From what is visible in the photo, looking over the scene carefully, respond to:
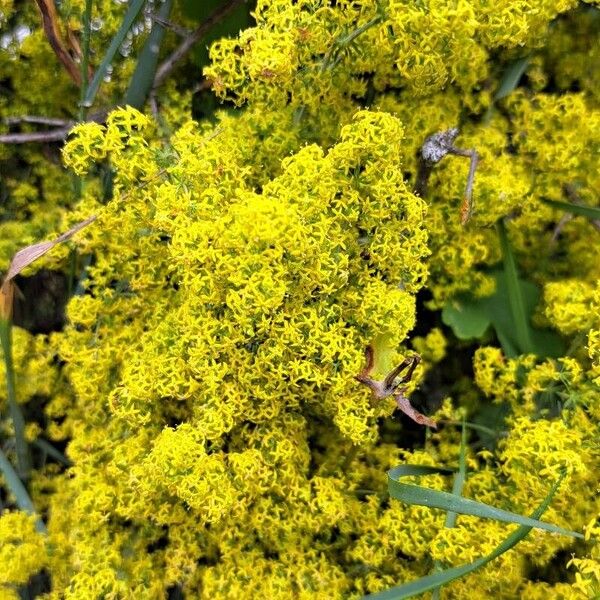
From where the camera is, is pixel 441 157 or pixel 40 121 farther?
pixel 40 121

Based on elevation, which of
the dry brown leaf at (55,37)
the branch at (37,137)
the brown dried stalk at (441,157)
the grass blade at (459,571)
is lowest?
the grass blade at (459,571)

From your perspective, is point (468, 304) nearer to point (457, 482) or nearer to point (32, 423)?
point (457, 482)

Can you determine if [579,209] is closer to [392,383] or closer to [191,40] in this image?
[392,383]

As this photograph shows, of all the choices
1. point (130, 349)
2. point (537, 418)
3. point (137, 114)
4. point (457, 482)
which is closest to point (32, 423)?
point (130, 349)

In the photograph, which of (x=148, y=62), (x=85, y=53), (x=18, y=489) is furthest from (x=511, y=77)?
(x=18, y=489)

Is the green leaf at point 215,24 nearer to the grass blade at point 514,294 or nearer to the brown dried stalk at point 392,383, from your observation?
the grass blade at point 514,294

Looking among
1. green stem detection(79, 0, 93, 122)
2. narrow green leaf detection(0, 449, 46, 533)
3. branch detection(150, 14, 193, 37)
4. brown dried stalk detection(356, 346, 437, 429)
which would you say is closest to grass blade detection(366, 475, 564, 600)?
brown dried stalk detection(356, 346, 437, 429)

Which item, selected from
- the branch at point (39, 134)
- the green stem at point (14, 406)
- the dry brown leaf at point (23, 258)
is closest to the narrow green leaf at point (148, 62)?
the branch at point (39, 134)
